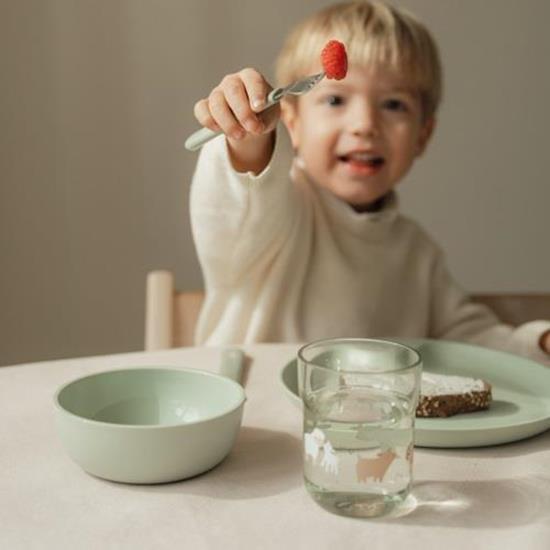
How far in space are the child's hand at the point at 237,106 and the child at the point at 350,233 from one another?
1.09 feet

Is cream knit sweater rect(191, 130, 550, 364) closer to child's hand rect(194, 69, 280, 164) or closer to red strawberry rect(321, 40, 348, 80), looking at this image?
child's hand rect(194, 69, 280, 164)

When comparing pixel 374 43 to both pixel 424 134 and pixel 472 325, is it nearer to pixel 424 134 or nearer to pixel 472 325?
pixel 424 134

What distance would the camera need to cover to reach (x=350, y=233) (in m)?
1.31

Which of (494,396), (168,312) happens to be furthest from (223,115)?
(168,312)

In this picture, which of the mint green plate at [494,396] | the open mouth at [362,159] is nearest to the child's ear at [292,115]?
the open mouth at [362,159]

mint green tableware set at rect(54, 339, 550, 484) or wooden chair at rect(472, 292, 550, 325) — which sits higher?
mint green tableware set at rect(54, 339, 550, 484)

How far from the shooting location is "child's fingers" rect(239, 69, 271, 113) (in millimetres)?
671

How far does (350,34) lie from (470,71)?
0.90 m

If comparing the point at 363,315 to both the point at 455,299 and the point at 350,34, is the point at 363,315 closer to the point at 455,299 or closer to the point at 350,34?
the point at 455,299

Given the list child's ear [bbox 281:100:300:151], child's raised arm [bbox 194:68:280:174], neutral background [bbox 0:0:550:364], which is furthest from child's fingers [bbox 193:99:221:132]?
neutral background [bbox 0:0:550:364]

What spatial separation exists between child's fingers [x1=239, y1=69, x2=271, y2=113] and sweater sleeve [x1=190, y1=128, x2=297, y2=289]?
0.18 metres

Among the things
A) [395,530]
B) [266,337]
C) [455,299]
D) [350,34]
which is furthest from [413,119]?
[395,530]

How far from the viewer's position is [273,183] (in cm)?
96

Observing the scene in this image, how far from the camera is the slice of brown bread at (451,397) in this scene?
0.68 m
